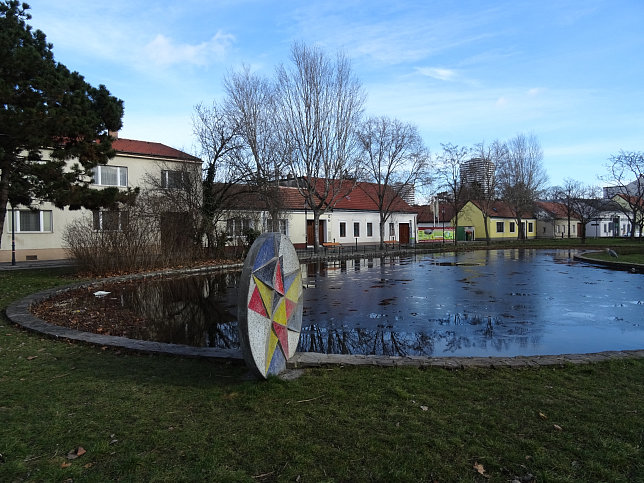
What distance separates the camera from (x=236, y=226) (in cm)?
2517

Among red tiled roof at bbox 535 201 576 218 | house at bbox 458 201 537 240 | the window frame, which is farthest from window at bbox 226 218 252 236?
red tiled roof at bbox 535 201 576 218

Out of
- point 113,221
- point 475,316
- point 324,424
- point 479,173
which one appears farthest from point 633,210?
point 324,424

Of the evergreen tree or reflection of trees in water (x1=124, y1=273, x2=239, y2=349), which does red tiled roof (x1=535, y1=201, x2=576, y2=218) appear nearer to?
reflection of trees in water (x1=124, y1=273, x2=239, y2=349)

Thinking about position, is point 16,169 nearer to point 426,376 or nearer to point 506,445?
point 426,376

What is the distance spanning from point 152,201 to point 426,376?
1757 centimetres

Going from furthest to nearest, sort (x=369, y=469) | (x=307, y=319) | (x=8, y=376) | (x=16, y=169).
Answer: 1. (x=16, y=169)
2. (x=307, y=319)
3. (x=8, y=376)
4. (x=369, y=469)

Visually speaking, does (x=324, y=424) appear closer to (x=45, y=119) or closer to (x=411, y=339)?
(x=411, y=339)

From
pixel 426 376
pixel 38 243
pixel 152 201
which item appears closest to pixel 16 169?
pixel 152 201

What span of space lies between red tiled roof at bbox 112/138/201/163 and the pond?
16.8m

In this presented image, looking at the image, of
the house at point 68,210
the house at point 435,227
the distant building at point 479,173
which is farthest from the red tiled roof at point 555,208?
the house at point 68,210

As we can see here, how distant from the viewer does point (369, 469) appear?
2.86 meters

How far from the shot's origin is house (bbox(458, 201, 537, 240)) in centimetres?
5856

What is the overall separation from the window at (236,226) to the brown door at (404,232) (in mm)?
26220

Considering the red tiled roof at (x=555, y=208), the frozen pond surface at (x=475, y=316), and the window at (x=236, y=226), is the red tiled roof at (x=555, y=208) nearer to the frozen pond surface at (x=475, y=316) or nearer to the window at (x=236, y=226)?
the window at (x=236, y=226)
